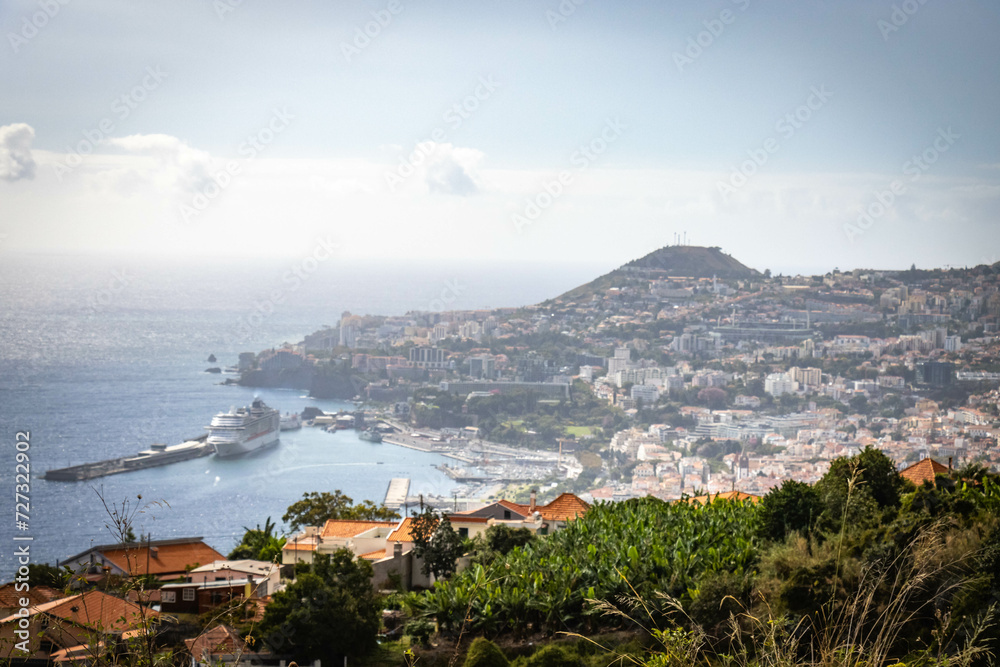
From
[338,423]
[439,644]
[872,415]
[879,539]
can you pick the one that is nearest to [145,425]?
[338,423]

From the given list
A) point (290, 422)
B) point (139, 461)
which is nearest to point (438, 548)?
point (139, 461)

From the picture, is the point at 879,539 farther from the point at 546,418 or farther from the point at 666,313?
the point at 666,313

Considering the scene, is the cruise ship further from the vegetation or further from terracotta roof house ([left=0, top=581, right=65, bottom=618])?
the vegetation

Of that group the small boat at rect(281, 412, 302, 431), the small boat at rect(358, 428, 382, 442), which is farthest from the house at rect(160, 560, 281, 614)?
the small boat at rect(281, 412, 302, 431)

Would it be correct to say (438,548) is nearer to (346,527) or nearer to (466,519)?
(466,519)

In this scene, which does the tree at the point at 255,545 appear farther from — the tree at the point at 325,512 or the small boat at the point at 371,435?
the small boat at the point at 371,435
